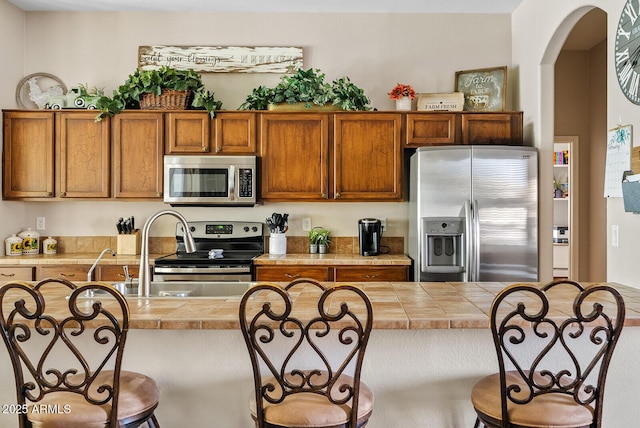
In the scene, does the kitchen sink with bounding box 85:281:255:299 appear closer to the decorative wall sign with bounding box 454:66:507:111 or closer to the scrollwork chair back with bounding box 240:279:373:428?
the scrollwork chair back with bounding box 240:279:373:428

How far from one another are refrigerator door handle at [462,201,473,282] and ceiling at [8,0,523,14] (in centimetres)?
180

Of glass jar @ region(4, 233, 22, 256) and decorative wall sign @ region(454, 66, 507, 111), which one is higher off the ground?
decorative wall sign @ region(454, 66, 507, 111)

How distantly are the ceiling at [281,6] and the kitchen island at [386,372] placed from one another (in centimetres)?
290

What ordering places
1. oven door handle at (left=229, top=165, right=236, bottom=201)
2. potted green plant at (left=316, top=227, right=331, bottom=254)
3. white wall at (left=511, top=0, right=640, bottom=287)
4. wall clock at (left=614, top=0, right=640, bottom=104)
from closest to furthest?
wall clock at (left=614, top=0, right=640, bottom=104), white wall at (left=511, top=0, right=640, bottom=287), oven door handle at (left=229, top=165, right=236, bottom=201), potted green plant at (left=316, top=227, right=331, bottom=254)

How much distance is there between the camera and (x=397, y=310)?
70.3 inches

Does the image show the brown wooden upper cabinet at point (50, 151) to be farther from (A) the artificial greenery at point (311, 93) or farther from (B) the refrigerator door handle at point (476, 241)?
(B) the refrigerator door handle at point (476, 241)

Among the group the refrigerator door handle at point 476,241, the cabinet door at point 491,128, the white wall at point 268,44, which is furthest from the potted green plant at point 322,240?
the cabinet door at point 491,128

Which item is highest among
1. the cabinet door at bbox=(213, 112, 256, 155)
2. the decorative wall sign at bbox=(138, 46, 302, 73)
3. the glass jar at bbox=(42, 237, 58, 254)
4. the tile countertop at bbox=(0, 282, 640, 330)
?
the decorative wall sign at bbox=(138, 46, 302, 73)

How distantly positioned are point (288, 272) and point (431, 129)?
1.59 m

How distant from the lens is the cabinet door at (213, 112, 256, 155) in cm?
377

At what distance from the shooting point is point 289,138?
3.77 m

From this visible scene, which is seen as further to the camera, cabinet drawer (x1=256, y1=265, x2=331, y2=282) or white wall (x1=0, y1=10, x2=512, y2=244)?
white wall (x1=0, y1=10, x2=512, y2=244)

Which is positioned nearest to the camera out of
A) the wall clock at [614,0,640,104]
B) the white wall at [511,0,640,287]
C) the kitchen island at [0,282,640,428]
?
the kitchen island at [0,282,640,428]

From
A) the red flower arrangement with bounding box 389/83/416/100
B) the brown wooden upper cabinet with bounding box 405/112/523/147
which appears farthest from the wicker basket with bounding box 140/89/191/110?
the brown wooden upper cabinet with bounding box 405/112/523/147
